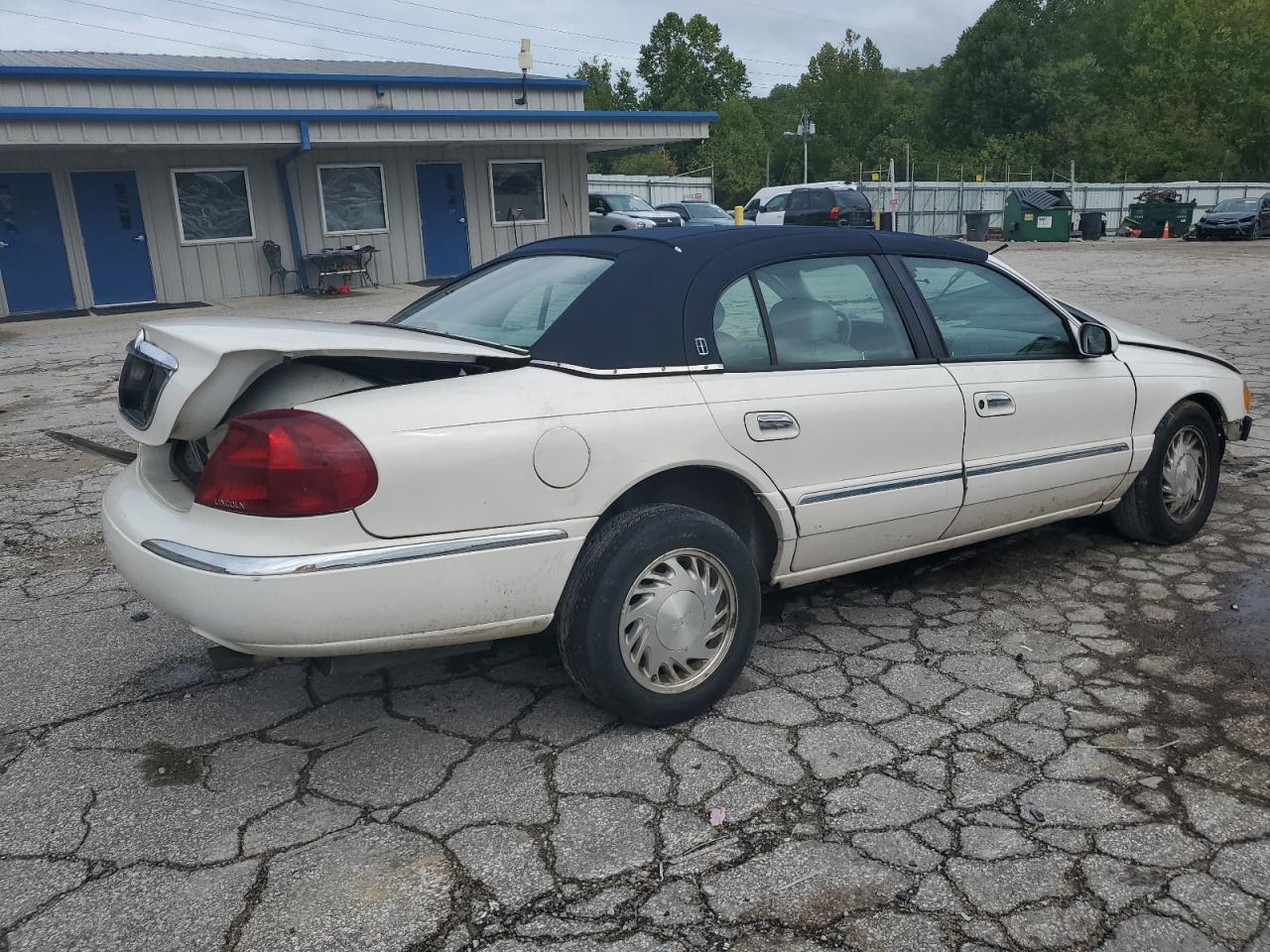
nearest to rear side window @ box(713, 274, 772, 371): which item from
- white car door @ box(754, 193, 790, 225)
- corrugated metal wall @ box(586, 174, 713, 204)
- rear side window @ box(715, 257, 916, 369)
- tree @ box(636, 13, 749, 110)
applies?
rear side window @ box(715, 257, 916, 369)

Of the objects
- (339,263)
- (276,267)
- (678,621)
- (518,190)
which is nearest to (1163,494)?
(678,621)

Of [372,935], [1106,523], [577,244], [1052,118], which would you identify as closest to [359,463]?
[372,935]

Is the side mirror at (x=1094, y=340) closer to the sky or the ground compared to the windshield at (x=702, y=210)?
closer to the ground

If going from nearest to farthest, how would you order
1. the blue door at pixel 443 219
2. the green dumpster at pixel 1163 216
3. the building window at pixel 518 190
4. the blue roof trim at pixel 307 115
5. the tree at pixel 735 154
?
the blue roof trim at pixel 307 115 < the blue door at pixel 443 219 < the building window at pixel 518 190 < the green dumpster at pixel 1163 216 < the tree at pixel 735 154

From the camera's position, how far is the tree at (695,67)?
76.1 metres

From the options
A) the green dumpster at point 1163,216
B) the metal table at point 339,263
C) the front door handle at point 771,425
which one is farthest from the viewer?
the green dumpster at point 1163,216

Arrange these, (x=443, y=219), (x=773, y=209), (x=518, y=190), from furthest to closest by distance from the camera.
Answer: (x=773, y=209) → (x=518, y=190) → (x=443, y=219)

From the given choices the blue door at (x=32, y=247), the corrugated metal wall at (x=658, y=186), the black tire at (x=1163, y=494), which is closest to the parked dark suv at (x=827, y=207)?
the corrugated metal wall at (x=658, y=186)

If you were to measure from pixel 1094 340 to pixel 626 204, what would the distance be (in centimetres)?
2153

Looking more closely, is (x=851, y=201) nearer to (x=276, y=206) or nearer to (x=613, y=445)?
(x=276, y=206)

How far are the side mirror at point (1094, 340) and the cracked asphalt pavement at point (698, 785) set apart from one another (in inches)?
37.6

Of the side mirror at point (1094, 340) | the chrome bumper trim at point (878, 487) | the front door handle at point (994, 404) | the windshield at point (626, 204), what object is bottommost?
the chrome bumper trim at point (878, 487)

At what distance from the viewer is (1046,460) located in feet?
13.2

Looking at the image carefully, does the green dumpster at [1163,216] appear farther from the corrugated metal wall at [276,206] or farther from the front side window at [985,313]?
the front side window at [985,313]
